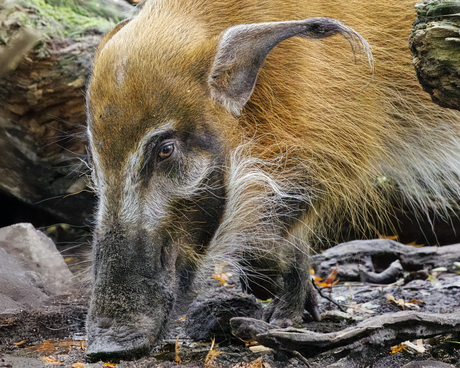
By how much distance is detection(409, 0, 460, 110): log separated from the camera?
1.73 m

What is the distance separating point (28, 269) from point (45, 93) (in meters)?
1.38

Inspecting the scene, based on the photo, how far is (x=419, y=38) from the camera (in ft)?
5.90

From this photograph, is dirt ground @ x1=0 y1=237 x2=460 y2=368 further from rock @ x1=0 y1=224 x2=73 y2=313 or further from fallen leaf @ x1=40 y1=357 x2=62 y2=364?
rock @ x1=0 y1=224 x2=73 y2=313

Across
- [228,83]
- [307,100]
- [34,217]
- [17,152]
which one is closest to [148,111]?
[228,83]

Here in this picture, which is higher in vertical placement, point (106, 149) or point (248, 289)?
point (106, 149)

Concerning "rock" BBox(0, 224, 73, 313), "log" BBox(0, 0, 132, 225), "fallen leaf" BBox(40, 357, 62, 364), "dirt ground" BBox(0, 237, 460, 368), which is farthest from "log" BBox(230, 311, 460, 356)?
"log" BBox(0, 0, 132, 225)

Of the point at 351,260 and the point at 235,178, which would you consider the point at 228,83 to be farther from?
the point at 351,260

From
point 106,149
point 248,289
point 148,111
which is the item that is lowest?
point 248,289

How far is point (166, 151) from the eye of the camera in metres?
2.13

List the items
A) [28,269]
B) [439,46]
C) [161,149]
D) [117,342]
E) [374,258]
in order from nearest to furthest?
1. [439,46]
2. [117,342]
3. [161,149]
4. [28,269]
5. [374,258]

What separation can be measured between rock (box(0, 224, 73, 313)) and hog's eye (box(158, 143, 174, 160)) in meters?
1.12

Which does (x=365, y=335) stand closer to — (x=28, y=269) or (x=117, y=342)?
(x=117, y=342)

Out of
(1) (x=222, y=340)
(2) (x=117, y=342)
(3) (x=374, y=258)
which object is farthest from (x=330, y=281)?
(2) (x=117, y=342)

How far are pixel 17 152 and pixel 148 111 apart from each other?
190cm
